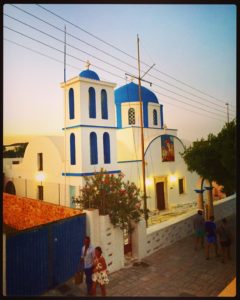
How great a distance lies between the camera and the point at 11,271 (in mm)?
5598

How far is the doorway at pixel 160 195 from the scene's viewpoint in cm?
1814

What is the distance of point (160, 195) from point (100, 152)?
604 cm

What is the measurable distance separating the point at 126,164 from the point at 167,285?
10.1 metres

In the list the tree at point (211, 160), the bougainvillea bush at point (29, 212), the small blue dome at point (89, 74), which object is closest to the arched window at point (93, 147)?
the small blue dome at point (89, 74)

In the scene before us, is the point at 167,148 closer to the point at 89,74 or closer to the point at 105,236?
the point at 89,74

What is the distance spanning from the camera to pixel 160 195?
60.0 feet

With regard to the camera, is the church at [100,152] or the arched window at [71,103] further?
the arched window at [71,103]

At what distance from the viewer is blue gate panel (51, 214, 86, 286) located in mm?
6652

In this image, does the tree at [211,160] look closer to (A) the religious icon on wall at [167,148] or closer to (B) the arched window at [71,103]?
(A) the religious icon on wall at [167,148]

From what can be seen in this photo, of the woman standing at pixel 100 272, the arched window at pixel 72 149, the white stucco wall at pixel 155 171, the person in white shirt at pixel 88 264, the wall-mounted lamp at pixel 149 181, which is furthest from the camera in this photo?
the wall-mounted lamp at pixel 149 181

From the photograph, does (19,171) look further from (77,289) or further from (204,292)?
Result: (204,292)

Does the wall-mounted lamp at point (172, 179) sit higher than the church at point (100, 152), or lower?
lower

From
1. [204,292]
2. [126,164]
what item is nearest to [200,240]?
[204,292]

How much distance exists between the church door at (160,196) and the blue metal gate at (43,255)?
11.3 metres
